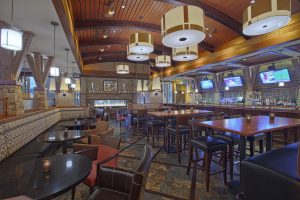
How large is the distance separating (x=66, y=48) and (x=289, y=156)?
6149 mm

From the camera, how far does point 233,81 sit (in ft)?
33.3

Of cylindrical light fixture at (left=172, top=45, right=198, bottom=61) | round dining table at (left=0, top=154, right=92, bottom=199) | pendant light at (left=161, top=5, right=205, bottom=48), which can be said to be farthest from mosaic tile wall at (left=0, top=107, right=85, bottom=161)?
cylindrical light fixture at (left=172, top=45, right=198, bottom=61)

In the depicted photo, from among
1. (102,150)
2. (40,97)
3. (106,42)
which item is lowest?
(102,150)

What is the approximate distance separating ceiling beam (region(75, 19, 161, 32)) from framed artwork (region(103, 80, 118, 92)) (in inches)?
294

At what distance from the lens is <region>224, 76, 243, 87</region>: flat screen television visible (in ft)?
32.5

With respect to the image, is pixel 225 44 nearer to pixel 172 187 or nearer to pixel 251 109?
pixel 251 109

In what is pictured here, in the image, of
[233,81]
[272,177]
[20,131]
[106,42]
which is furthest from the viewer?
[233,81]

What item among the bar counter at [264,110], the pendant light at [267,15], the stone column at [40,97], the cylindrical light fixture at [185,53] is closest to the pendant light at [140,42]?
the cylindrical light fixture at [185,53]

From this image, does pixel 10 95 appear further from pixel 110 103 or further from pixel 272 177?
pixel 110 103

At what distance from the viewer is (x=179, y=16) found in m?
2.21

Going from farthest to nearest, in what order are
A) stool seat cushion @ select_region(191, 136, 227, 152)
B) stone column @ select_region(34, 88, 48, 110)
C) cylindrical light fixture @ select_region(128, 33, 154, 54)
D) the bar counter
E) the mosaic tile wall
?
stone column @ select_region(34, 88, 48, 110), the bar counter, cylindrical light fixture @ select_region(128, 33, 154, 54), the mosaic tile wall, stool seat cushion @ select_region(191, 136, 227, 152)

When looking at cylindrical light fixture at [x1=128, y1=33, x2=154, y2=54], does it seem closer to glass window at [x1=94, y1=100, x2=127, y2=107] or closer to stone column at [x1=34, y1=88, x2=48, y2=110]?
stone column at [x1=34, y1=88, x2=48, y2=110]

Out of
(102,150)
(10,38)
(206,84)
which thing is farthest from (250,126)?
(206,84)

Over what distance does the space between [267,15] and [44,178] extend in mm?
3123
